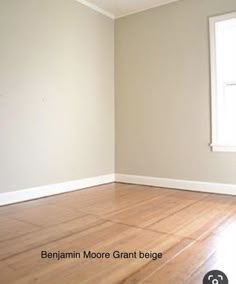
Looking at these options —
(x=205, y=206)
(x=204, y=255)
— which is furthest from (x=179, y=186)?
(x=204, y=255)

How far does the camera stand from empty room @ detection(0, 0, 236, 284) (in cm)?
240

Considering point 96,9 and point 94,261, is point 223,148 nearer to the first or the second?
point 94,261

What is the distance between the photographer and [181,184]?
4.05 m

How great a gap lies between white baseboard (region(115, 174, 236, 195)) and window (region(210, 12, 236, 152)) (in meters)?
0.50

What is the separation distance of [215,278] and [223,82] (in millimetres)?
2873

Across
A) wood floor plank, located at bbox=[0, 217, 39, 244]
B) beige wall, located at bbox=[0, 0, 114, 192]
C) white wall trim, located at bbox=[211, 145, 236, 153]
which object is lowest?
wood floor plank, located at bbox=[0, 217, 39, 244]

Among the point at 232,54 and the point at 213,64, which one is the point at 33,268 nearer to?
the point at 213,64

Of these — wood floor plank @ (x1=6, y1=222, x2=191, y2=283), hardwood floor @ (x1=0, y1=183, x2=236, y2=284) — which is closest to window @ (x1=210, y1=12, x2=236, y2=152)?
hardwood floor @ (x1=0, y1=183, x2=236, y2=284)

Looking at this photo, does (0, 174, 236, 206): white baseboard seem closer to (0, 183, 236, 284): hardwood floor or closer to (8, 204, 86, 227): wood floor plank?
(0, 183, 236, 284): hardwood floor

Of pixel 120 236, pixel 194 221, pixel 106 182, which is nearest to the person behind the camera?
pixel 120 236

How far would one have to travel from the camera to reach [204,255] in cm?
186

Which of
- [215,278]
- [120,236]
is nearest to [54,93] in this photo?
[120,236]

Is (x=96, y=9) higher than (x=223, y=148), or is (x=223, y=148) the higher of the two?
(x=96, y=9)

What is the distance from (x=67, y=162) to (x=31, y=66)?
1.34 meters
